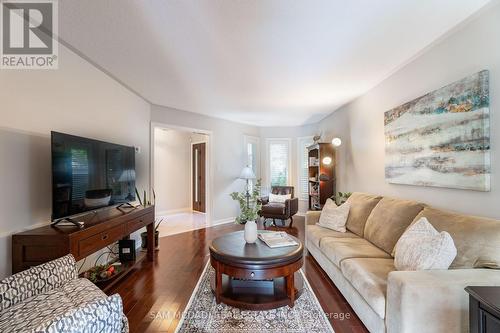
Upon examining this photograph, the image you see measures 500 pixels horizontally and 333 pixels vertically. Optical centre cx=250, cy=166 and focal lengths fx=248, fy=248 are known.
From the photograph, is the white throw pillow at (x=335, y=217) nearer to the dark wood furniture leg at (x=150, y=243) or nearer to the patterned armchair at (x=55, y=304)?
the dark wood furniture leg at (x=150, y=243)

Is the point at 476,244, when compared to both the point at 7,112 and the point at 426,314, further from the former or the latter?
the point at 7,112

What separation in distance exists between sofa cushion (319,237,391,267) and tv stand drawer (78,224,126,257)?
2.28 meters

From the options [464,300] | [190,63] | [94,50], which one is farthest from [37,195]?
[464,300]

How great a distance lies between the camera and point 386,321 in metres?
1.65

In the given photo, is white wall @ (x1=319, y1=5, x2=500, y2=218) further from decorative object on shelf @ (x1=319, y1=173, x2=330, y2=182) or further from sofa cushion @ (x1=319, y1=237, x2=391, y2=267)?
sofa cushion @ (x1=319, y1=237, x2=391, y2=267)

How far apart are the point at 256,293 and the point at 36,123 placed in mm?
2549

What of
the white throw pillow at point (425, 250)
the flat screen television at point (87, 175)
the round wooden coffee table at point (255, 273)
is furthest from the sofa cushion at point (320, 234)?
the flat screen television at point (87, 175)

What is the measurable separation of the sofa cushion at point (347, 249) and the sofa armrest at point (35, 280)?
2.27 m

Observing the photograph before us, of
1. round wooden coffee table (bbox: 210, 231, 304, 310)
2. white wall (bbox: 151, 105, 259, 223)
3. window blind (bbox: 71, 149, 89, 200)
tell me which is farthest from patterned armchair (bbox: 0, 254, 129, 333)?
white wall (bbox: 151, 105, 259, 223)

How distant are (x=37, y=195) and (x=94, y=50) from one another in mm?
1541

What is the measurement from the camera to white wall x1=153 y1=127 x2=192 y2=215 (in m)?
6.95

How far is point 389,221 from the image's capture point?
8.48 feet

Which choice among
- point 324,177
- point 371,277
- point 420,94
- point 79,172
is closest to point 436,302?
point 371,277

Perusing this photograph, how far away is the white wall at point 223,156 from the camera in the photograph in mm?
5489
